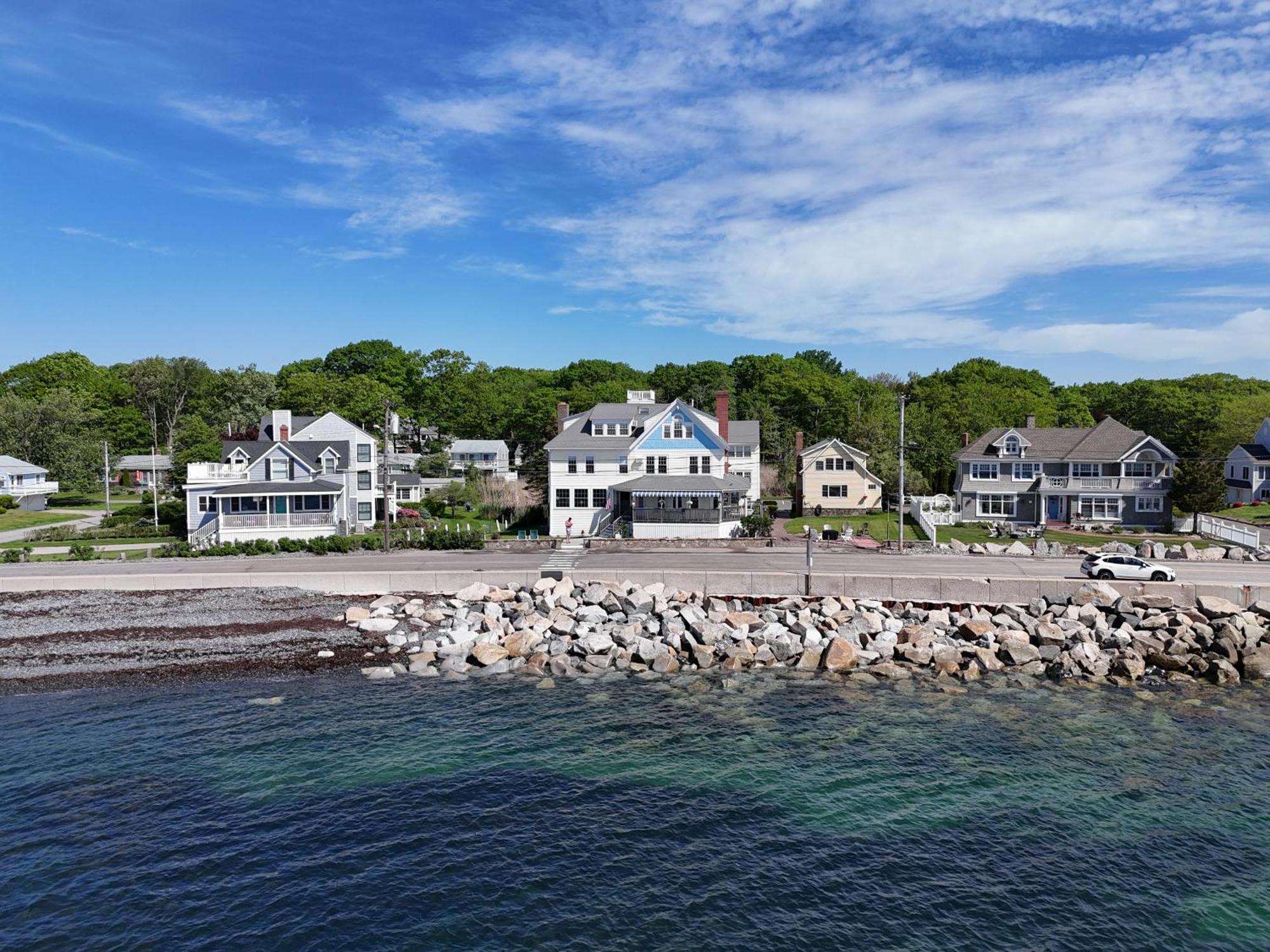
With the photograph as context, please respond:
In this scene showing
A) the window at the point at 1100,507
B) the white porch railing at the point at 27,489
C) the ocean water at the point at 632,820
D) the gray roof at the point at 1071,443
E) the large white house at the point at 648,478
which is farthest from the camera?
the white porch railing at the point at 27,489

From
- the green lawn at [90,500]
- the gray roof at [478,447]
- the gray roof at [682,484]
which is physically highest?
the gray roof at [478,447]

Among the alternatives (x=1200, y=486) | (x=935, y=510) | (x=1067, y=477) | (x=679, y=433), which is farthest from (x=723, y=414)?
(x=1200, y=486)

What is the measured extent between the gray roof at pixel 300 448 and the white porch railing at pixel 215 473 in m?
1.19

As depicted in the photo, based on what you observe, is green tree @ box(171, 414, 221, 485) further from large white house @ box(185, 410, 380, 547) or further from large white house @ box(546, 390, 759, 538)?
large white house @ box(546, 390, 759, 538)

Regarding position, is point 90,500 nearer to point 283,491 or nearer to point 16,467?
point 16,467

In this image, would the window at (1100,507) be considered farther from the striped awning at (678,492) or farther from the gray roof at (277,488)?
the gray roof at (277,488)

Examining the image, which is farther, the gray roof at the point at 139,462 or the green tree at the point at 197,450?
the gray roof at the point at 139,462

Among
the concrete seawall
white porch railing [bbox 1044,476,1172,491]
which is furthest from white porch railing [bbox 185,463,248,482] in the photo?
white porch railing [bbox 1044,476,1172,491]

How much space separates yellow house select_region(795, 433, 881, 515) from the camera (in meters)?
65.1

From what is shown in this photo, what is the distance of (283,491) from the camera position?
2051 inches

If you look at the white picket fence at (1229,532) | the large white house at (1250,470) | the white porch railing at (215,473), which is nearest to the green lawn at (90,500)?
the white porch railing at (215,473)

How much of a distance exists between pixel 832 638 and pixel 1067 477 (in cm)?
3832

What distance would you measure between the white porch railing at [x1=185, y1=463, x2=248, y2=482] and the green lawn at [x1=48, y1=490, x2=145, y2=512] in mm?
28540

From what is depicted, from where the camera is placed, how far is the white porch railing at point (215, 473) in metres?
53.1
